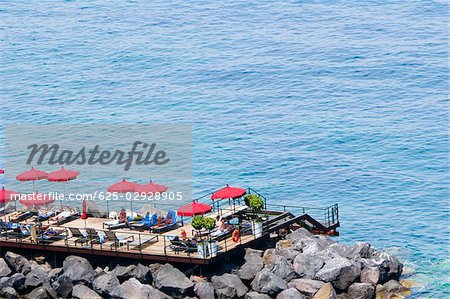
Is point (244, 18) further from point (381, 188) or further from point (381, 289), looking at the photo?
point (381, 289)

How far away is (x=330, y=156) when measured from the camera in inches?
3430

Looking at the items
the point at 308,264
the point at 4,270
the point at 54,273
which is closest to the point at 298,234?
the point at 308,264

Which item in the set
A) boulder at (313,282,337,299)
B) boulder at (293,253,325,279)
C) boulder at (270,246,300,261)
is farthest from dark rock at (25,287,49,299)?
boulder at (313,282,337,299)

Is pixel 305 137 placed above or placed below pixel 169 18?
below

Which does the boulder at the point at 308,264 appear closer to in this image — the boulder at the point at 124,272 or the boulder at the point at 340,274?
the boulder at the point at 340,274

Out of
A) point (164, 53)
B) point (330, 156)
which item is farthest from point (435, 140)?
point (164, 53)

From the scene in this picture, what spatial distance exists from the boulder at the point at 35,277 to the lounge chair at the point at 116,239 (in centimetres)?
358

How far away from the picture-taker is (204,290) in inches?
1999

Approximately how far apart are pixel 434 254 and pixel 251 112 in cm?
3904

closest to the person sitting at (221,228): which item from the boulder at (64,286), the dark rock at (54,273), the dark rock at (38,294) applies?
the boulder at (64,286)

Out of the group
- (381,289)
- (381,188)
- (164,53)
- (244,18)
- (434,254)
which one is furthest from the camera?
(244,18)

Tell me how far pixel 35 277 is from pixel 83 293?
3.39 metres

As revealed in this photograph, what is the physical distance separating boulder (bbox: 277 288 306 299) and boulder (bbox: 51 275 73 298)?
1023cm

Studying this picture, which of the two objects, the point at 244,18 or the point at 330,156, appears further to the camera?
the point at 244,18
